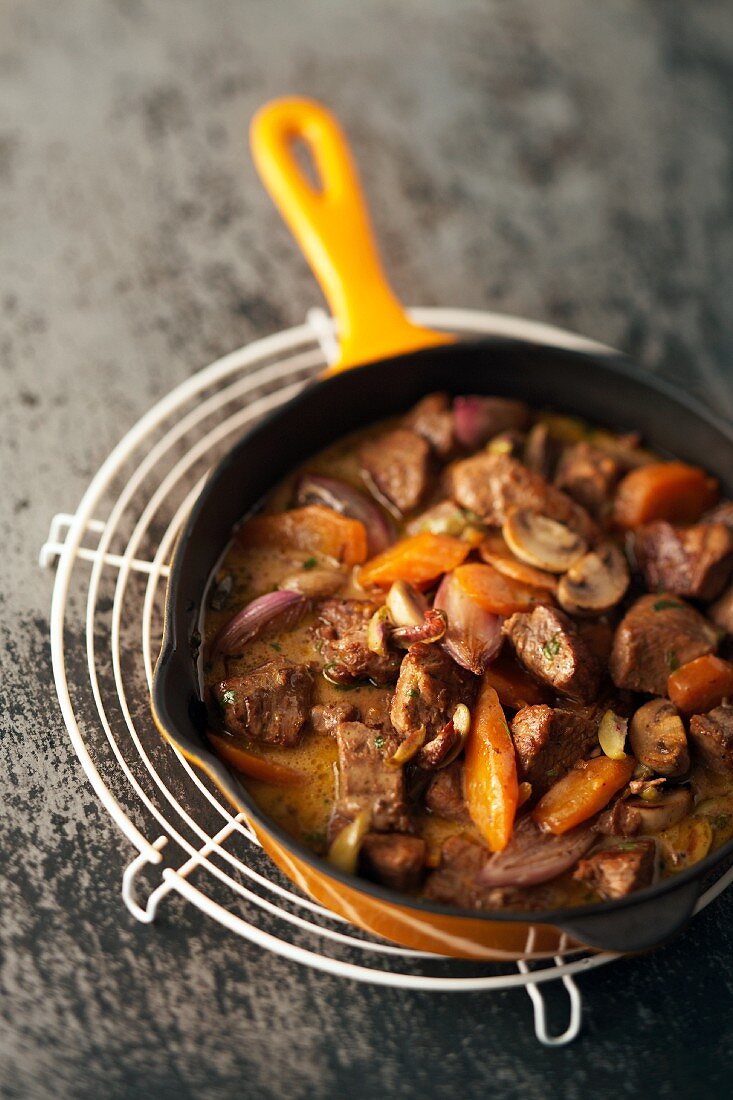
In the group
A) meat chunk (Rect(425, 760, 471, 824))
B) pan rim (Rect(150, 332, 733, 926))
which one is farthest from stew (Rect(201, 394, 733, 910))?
pan rim (Rect(150, 332, 733, 926))

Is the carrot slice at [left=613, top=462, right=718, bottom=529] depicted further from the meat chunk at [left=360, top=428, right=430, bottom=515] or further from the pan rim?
the pan rim

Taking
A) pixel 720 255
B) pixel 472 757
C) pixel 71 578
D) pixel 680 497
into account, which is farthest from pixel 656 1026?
pixel 720 255

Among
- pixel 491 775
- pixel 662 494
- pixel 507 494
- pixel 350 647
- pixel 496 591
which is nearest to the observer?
pixel 491 775

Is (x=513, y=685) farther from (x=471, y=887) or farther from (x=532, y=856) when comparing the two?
(x=471, y=887)

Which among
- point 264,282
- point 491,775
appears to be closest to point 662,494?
point 491,775

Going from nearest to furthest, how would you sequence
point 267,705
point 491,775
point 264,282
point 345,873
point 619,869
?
point 345,873
point 619,869
point 491,775
point 267,705
point 264,282

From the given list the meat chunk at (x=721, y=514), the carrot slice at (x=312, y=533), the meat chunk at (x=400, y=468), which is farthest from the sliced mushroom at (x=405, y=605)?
the meat chunk at (x=721, y=514)

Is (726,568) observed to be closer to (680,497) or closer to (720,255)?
(680,497)
